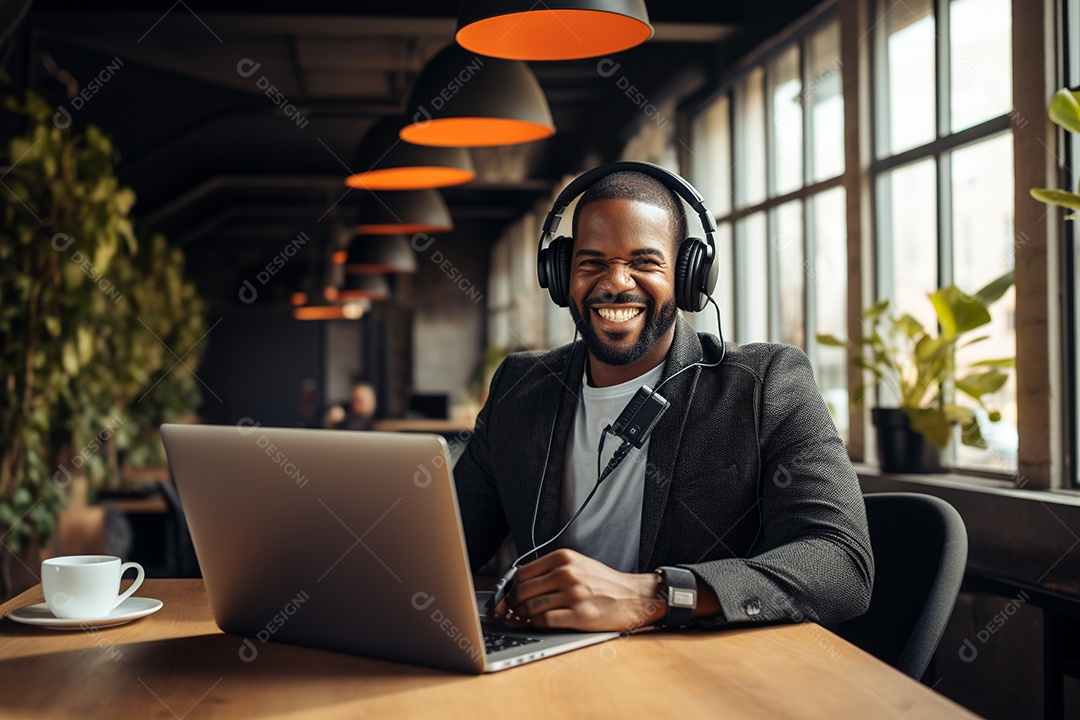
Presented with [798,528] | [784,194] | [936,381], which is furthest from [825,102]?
[798,528]

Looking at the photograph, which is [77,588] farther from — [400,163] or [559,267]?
[400,163]

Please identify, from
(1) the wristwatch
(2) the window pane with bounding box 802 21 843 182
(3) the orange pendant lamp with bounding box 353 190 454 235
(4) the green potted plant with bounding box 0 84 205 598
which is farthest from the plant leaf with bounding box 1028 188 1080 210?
(4) the green potted plant with bounding box 0 84 205 598

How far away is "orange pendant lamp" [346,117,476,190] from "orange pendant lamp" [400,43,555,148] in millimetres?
509

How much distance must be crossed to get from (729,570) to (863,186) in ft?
10.5

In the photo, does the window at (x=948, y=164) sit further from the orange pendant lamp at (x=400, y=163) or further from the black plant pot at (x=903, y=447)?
the orange pendant lamp at (x=400, y=163)

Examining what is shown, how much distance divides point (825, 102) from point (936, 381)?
1.75 metres

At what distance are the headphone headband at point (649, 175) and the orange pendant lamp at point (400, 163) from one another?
191 centimetres

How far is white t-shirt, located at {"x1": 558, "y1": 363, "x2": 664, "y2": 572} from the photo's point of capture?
6.06 feet

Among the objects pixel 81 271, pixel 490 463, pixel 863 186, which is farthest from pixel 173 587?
pixel 863 186

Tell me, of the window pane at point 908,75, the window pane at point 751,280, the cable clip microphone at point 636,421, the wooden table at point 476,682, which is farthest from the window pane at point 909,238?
the wooden table at point 476,682

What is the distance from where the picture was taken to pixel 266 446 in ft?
4.20

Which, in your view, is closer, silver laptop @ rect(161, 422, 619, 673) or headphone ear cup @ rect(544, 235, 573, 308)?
silver laptop @ rect(161, 422, 619, 673)

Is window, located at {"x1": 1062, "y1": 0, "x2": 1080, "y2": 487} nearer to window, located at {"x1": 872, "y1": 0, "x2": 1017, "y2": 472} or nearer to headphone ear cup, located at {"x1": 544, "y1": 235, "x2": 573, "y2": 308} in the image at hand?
window, located at {"x1": 872, "y1": 0, "x2": 1017, "y2": 472}

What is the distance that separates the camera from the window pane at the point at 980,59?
3.33 m
